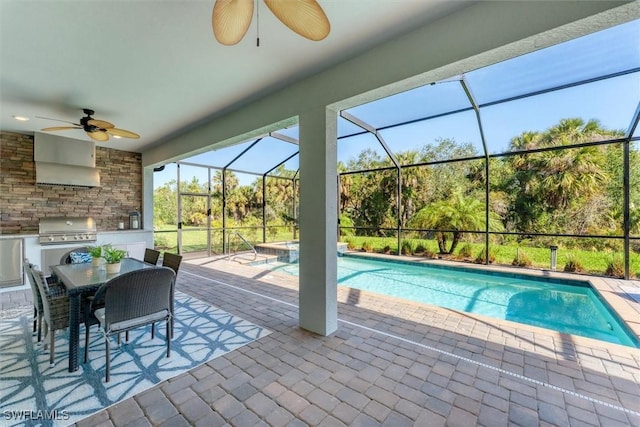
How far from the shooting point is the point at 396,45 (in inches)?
92.4

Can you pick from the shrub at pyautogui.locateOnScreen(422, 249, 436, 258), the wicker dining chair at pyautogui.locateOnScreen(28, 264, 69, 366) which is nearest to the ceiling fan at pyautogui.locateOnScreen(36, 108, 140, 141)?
the wicker dining chair at pyautogui.locateOnScreen(28, 264, 69, 366)

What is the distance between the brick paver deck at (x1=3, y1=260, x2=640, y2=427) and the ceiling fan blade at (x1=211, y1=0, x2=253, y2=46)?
2420 millimetres

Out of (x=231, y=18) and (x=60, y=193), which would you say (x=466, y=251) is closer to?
(x=231, y=18)

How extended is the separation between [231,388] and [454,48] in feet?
10.2

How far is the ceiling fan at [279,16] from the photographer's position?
143 cm

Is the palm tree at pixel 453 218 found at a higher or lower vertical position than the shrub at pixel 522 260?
higher

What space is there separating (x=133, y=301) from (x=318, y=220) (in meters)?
1.82

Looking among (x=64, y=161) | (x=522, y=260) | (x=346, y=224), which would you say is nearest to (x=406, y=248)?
(x=346, y=224)

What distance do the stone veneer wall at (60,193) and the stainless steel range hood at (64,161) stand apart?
0.51m

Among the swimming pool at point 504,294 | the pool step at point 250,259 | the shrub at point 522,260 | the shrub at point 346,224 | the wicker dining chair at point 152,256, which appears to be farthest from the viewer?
the shrub at point 346,224

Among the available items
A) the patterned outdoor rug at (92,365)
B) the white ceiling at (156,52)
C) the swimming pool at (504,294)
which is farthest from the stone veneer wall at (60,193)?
the swimming pool at (504,294)

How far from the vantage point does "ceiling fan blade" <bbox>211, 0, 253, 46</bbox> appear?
56.9 inches

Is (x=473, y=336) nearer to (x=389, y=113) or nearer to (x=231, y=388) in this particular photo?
(x=231, y=388)

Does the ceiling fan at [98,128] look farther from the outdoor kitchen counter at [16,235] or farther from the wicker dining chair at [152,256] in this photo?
the outdoor kitchen counter at [16,235]
